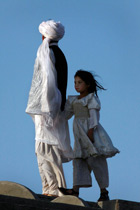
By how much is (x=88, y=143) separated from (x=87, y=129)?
23 centimetres

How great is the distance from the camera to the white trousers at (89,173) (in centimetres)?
844

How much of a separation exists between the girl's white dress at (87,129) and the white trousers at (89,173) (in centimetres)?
9

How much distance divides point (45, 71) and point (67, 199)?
3052 millimetres

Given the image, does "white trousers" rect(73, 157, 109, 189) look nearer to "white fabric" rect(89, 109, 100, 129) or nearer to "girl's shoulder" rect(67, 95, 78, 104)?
"white fabric" rect(89, 109, 100, 129)

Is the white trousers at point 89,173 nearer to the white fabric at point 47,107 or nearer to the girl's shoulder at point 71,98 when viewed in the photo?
the white fabric at point 47,107

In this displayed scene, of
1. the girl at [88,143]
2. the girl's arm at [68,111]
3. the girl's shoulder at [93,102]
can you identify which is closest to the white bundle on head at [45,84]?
the girl's arm at [68,111]

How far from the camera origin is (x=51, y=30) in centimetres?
946

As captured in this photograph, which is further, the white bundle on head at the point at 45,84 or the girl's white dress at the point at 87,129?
the white bundle on head at the point at 45,84

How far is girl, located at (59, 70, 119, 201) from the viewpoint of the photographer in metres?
8.44

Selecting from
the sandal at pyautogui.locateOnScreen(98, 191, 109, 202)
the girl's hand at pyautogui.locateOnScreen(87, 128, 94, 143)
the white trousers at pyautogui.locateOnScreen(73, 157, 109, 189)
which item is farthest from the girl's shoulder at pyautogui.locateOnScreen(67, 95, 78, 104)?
the sandal at pyautogui.locateOnScreen(98, 191, 109, 202)

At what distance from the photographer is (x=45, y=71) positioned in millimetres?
9203

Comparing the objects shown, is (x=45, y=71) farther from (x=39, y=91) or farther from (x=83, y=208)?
(x=83, y=208)

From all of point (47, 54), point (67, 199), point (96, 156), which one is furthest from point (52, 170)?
point (67, 199)

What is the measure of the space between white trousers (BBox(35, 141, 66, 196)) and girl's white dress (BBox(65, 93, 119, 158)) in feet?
1.72
